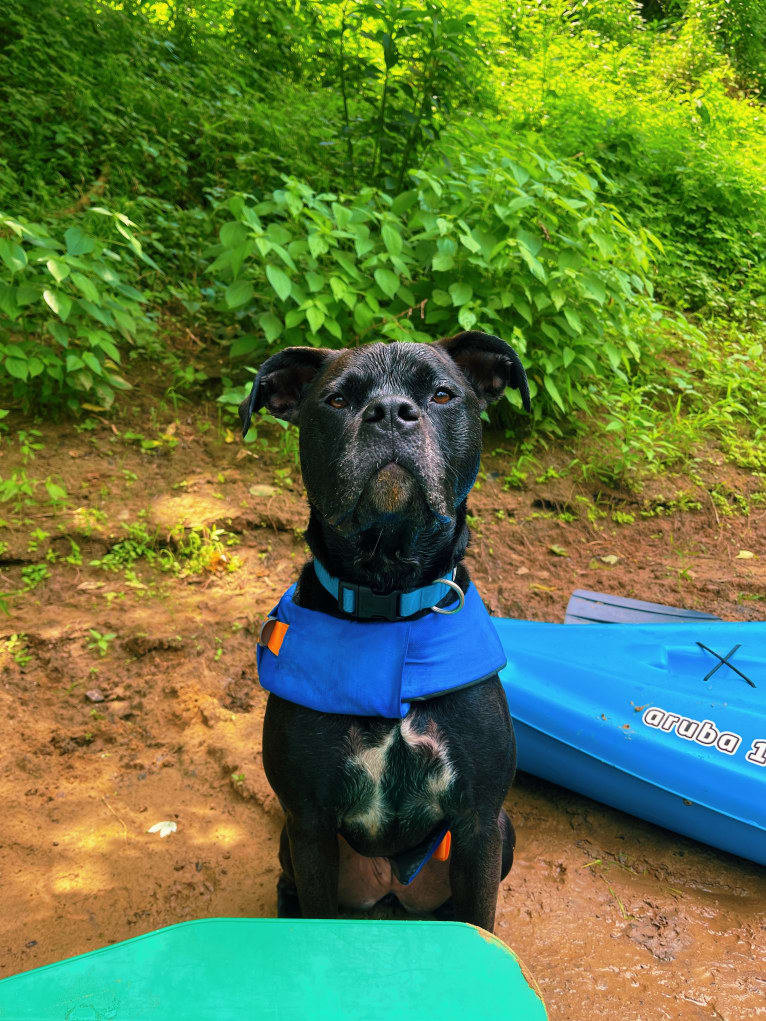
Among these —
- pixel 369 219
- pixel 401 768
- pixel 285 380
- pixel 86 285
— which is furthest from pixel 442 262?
pixel 401 768

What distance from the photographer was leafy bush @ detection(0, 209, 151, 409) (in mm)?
3871

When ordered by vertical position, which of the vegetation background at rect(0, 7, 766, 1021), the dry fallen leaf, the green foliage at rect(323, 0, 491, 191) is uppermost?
the green foliage at rect(323, 0, 491, 191)

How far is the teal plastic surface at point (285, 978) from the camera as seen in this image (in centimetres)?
100

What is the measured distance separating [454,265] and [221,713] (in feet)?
9.33

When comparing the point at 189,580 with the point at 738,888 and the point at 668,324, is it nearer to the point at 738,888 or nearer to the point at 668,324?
the point at 738,888

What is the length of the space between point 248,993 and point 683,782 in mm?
1818

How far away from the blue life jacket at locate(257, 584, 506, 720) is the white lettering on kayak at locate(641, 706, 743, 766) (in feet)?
2.84

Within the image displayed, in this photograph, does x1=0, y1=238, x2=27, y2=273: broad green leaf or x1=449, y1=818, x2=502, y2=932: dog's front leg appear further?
x1=0, y1=238, x2=27, y2=273: broad green leaf

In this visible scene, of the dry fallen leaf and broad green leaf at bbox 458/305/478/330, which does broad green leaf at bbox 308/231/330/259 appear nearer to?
broad green leaf at bbox 458/305/478/330

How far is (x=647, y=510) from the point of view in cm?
494

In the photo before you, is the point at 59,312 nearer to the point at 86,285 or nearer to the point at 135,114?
the point at 86,285

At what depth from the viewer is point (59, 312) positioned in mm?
3857

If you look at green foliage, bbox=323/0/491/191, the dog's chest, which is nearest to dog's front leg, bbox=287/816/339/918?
the dog's chest

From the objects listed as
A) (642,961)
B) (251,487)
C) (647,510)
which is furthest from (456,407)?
(647,510)
